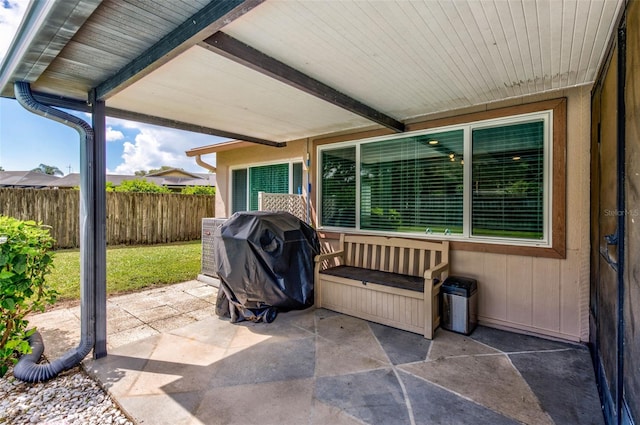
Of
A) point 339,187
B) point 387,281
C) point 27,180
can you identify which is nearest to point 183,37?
point 387,281

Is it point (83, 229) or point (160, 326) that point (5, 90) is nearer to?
point (83, 229)

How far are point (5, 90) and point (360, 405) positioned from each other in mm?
3923

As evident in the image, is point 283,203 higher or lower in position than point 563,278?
higher

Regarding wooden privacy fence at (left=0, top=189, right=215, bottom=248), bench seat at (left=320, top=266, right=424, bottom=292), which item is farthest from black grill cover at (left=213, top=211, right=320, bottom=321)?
wooden privacy fence at (left=0, top=189, right=215, bottom=248)

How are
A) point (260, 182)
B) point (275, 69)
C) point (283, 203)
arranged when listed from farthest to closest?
1. point (260, 182)
2. point (283, 203)
3. point (275, 69)

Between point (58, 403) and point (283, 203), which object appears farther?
point (283, 203)

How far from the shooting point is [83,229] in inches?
111

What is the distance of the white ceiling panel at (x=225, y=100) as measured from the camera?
2666 mm

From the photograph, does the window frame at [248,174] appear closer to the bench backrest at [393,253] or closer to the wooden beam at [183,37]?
the bench backrest at [393,253]

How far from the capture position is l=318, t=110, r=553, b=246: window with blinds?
11.2 ft

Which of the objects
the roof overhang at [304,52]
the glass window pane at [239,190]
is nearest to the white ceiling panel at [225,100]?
the roof overhang at [304,52]

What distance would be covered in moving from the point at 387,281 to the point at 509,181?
1.81 m

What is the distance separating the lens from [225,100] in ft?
11.3

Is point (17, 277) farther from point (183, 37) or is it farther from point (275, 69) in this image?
point (275, 69)
